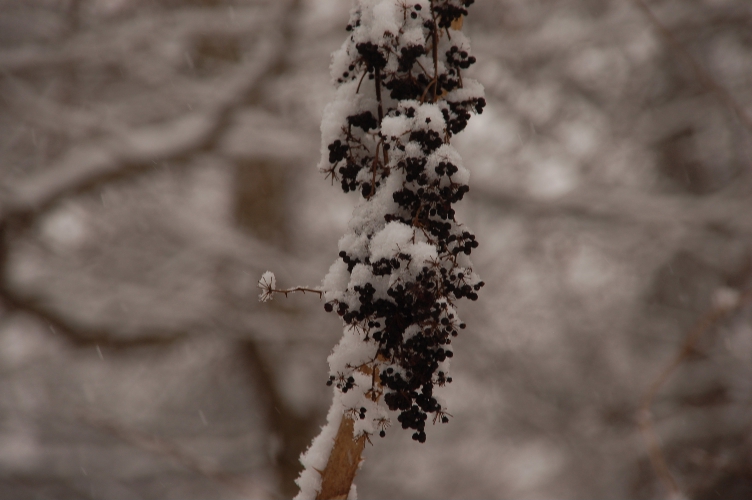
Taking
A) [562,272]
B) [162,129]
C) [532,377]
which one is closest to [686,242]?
[562,272]

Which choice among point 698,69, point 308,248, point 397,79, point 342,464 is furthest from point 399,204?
point 308,248

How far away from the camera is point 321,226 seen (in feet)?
23.2

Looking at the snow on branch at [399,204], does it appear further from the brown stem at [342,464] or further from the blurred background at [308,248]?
the blurred background at [308,248]

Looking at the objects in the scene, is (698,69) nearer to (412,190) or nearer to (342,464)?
(412,190)

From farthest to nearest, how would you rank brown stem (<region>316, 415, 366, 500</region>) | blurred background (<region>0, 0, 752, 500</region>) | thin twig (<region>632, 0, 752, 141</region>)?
1. blurred background (<region>0, 0, 752, 500</region>)
2. thin twig (<region>632, 0, 752, 141</region>)
3. brown stem (<region>316, 415, 366, 500</region>)

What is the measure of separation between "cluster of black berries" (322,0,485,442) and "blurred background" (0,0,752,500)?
5.38 m

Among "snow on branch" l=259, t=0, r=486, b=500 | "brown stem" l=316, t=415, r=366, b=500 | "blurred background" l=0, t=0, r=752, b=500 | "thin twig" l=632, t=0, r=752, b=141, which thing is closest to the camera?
"snow on branch" l=259, t=0, r=486, b=500

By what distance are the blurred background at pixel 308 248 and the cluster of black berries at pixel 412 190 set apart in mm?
5382

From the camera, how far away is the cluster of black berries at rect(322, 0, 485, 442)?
3.63 ft

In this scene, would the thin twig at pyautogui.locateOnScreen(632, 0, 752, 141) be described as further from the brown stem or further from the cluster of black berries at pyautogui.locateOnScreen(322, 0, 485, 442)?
the brown stem

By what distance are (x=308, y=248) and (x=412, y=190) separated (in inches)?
233

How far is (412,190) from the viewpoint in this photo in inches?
44.8

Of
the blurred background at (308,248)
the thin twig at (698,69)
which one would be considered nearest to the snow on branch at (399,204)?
the thin twig at (698,69)

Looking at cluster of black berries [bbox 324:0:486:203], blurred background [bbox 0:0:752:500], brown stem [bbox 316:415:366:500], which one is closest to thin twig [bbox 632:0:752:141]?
cluster of black berries [bbox 324:0:486:203]
